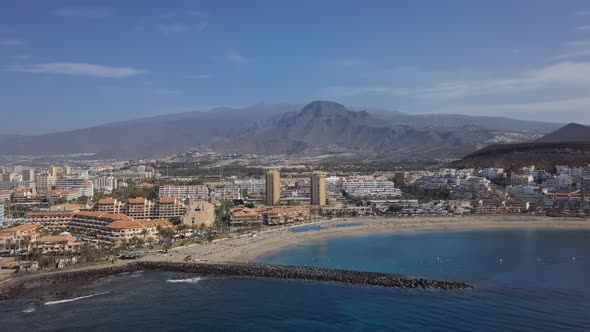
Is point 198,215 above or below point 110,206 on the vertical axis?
below

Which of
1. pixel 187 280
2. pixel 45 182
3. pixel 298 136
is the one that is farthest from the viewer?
pixel 298 136

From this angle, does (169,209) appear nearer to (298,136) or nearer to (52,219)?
(52,219)

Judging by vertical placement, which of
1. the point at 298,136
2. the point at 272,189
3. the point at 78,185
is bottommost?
the point at 272,189

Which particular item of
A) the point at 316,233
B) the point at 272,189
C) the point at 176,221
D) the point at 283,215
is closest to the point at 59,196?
the point at 176,221

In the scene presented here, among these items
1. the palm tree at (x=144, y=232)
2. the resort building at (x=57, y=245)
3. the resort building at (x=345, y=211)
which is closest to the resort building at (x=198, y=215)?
the palm tree at (x=144, y=232)

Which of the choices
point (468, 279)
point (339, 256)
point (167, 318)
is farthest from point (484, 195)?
point (167, 318)

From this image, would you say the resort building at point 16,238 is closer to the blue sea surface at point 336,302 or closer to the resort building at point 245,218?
the blue sea surface at point 336,302

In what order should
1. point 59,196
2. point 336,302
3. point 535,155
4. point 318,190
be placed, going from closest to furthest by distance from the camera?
point 336,302
point 59,196
point 318,190
point 535,155
